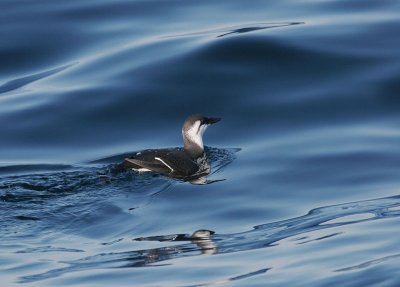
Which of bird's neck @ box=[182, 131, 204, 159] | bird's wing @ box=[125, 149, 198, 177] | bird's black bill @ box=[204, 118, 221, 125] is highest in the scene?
bird's black bill @ box=[204, 118, 221, 125]

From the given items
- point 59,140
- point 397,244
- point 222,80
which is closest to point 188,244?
point 397,244

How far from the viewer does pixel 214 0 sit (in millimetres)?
24531

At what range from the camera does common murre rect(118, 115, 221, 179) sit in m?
16.7

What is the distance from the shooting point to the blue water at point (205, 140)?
12.3 m

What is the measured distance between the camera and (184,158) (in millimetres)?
17562

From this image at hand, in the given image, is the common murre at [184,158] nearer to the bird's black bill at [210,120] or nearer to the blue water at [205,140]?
the bird's black bill at [210,120]

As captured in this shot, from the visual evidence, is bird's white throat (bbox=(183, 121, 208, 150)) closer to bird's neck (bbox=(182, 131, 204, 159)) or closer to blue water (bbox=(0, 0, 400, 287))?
bird's neck (bbox=(182, 131, 204, 159))

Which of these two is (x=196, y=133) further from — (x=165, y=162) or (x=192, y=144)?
(x=165, y=162)

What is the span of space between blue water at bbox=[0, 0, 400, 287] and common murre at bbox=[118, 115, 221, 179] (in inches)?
6.6

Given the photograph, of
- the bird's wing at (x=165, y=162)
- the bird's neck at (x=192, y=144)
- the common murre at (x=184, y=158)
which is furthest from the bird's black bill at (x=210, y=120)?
the bird's wing at (x=165, y=162)

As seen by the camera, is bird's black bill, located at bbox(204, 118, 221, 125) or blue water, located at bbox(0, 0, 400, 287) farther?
bird's black bill, located at bbox(204, 118, 221, 125)

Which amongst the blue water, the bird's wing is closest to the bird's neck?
the bird's wing

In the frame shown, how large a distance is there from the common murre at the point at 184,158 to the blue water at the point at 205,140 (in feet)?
0.55

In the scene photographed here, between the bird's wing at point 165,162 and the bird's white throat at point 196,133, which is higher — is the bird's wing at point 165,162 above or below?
below
